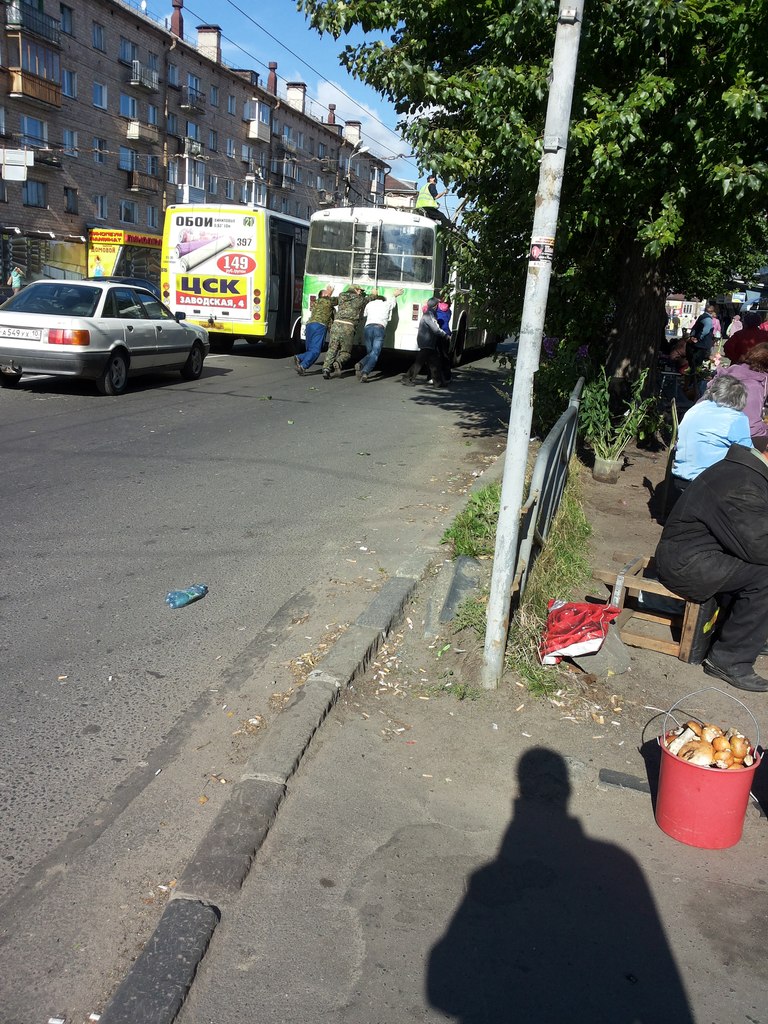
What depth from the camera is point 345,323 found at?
653 inches

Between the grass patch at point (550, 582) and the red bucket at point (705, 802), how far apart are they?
1075 mm

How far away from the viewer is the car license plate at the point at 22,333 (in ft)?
38.9

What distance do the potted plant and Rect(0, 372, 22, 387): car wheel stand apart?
333 inches

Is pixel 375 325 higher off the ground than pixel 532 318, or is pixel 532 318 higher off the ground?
pixel 532 318

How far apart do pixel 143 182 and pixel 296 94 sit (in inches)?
984

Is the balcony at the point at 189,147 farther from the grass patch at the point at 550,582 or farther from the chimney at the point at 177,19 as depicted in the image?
the grass patch at the point at 550,582

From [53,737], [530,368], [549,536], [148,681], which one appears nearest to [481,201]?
[549,536]

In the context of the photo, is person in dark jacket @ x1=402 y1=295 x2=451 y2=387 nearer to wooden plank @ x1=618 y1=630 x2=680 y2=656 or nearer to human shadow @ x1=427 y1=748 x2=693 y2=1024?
wooden plank @ x1=618 y1=630 x2=680 y2=656

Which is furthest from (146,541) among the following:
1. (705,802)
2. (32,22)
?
(32,22)

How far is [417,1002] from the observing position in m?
2.40

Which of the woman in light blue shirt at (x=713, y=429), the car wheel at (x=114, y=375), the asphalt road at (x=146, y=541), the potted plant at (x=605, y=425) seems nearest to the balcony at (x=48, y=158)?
the asphalt road at (x=146, y=541)

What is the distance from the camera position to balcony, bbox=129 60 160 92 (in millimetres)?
45938

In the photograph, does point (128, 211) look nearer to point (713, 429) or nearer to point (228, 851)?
point (713, 429)

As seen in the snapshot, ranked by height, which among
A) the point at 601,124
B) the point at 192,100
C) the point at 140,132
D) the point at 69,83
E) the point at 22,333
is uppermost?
the point at 192,100
